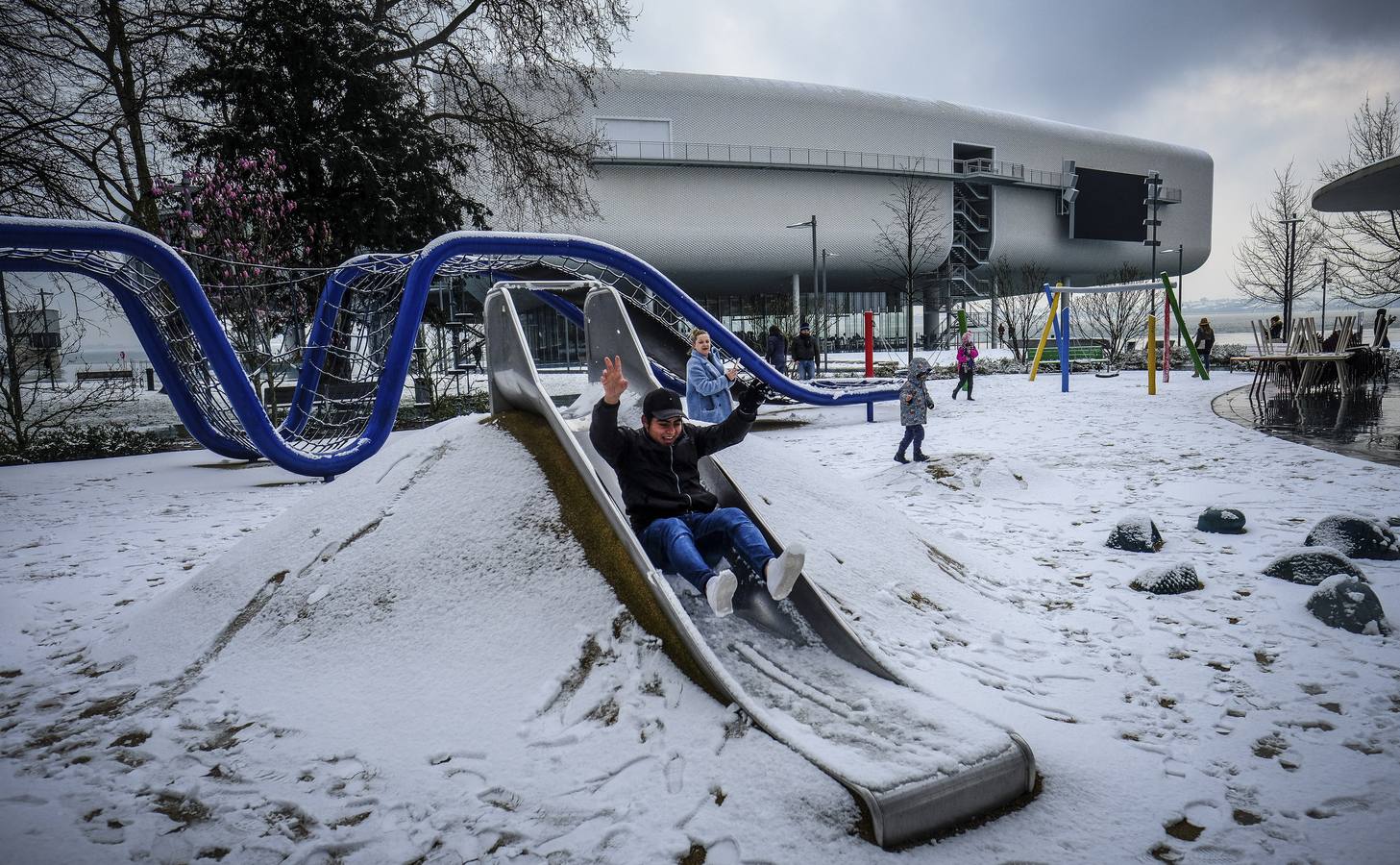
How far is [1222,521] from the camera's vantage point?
6.00 meters

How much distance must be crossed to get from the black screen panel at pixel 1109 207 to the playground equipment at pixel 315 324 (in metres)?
49.4

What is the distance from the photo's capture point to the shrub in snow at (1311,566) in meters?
4.73

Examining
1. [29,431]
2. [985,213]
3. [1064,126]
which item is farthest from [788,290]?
[29,431]

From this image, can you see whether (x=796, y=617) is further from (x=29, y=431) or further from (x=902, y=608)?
(x=29, y=431)

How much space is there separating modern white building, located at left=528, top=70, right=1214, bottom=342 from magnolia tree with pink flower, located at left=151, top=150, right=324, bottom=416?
1998cm

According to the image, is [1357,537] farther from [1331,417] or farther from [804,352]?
[804,352]

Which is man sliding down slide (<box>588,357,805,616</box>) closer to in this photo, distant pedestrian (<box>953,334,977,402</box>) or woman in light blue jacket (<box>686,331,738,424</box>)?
woman in light blue jacket (<box>686,331,738,424</box>)

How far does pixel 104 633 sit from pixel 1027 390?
61.6ft

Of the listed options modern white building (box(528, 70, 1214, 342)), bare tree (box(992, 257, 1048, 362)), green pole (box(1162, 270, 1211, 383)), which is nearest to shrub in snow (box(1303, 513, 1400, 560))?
green pole (box(1162, 270, 1211, 383))

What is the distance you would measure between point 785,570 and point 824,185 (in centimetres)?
4187

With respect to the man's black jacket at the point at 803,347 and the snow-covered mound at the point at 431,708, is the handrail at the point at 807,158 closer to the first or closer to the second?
the man's black jacket at the point at 803,347

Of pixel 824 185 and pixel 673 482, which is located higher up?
pixel 824 185

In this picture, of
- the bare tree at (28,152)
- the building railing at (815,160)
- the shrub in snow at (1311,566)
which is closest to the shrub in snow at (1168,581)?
the shrub in snow at (1311,566)

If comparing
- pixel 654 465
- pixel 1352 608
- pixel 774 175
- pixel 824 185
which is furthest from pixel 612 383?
pixel 824 185
